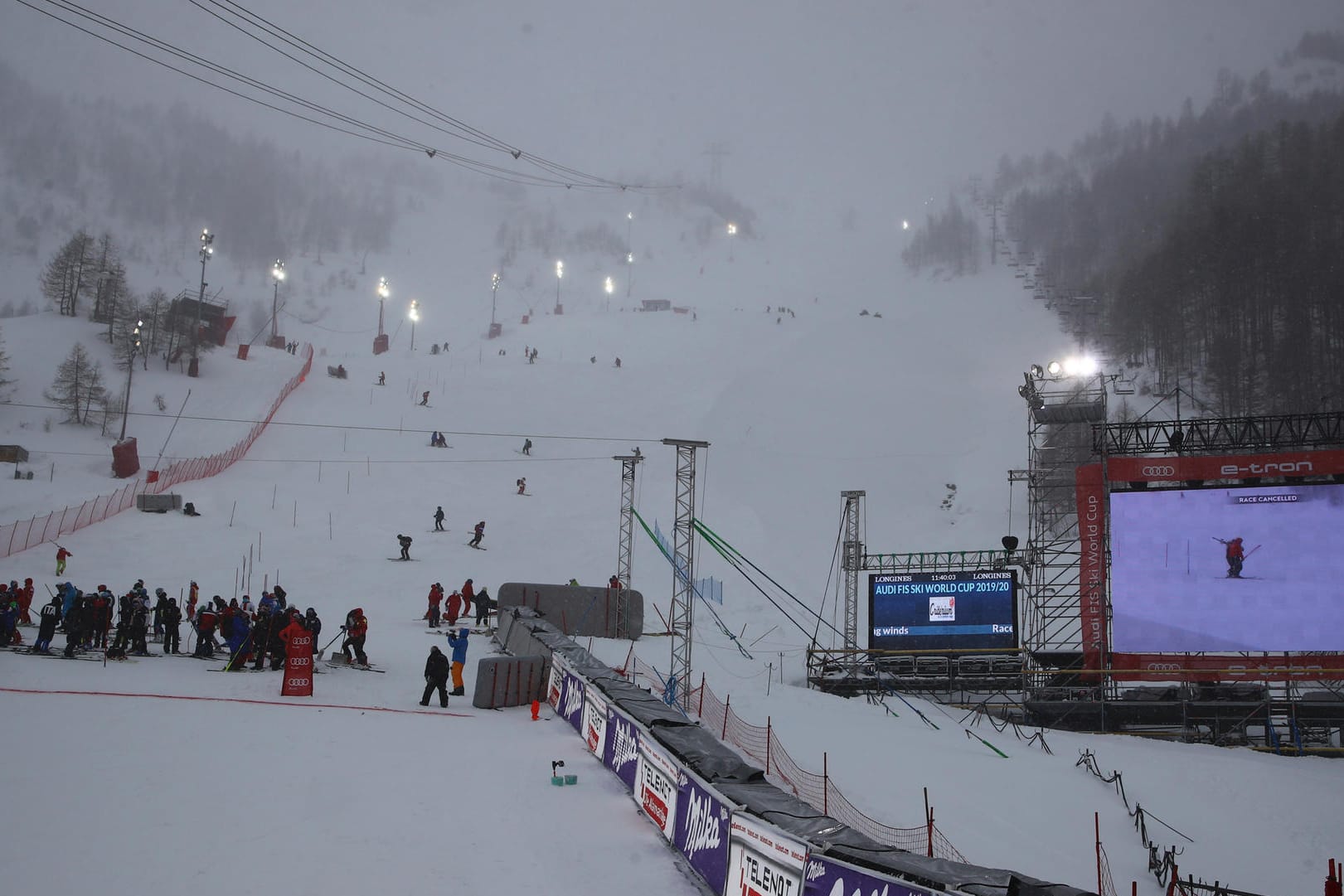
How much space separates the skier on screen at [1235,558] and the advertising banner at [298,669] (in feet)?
74.3

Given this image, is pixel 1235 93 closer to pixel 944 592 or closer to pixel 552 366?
pixel 552 366

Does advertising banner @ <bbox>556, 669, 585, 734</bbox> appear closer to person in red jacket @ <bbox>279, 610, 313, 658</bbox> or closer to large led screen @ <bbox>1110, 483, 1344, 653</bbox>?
person in red jacket @ <bbox>279, 610, 313, 658</bbox>

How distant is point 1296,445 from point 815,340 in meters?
52.6

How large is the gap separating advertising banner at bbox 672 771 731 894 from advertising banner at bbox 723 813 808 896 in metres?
0.17

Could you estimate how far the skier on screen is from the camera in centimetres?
2295

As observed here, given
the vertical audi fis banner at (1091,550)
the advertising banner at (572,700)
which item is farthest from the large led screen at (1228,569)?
the advertising banner at (572,700)

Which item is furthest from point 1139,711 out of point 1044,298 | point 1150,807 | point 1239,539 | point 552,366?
point 1044,298

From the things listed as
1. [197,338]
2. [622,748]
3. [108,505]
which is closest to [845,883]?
[622,748]

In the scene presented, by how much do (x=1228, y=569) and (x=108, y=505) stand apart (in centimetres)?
3690

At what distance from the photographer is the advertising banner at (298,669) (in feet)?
49.1

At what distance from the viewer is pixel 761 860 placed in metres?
6.64

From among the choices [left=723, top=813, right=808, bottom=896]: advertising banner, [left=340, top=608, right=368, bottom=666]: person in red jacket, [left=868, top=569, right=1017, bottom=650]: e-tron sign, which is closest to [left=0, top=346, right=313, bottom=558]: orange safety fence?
[left=340, top=608, right=368, bottom=666]: person in red jacket

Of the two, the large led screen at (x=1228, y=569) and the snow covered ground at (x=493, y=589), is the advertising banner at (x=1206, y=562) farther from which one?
the snow covered ground at (x=493, y=589)

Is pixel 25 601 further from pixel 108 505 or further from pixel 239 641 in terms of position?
pixel 108 505
